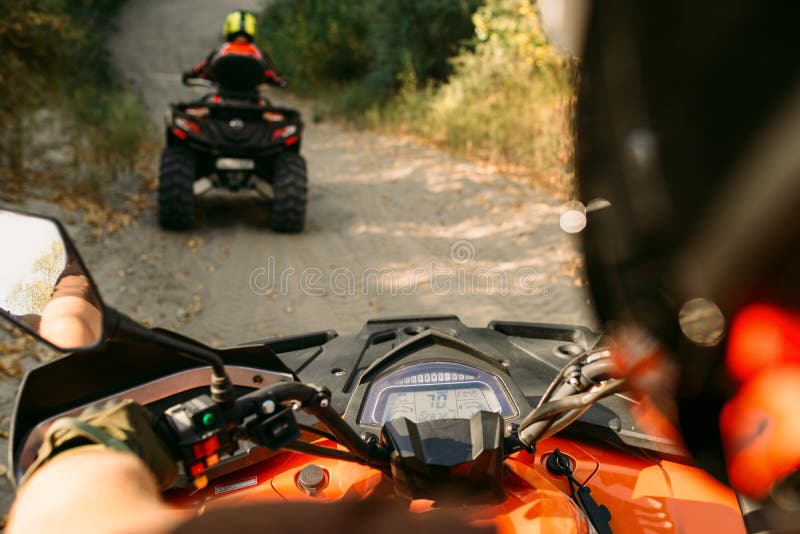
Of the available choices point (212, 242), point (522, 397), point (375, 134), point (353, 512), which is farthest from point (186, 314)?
point (375, 134)

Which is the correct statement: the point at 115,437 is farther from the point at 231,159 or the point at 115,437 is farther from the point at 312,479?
the point at 231,159

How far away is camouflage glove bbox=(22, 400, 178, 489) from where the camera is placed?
0.85 meters

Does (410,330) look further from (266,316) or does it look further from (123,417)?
(266,316)

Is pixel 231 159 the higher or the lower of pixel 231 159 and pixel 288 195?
the higher

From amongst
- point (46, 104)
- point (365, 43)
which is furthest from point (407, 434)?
point (365, 43)

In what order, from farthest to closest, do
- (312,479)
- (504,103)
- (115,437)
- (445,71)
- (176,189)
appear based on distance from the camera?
(445,71) → (504,103) → (176,189) → (312,479) → (115,437)

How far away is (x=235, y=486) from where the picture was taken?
1510 millimetres

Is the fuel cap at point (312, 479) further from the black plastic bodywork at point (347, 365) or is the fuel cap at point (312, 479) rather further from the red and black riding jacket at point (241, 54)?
the red and black riding jacket at point (241, 54)

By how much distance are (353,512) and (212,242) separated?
20.5 ft

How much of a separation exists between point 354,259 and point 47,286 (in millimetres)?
5234

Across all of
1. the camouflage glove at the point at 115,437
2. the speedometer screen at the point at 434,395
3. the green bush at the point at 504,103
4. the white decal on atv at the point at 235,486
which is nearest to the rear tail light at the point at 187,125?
the green bush at the point at 504,103

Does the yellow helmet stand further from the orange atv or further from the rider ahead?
the orange atv

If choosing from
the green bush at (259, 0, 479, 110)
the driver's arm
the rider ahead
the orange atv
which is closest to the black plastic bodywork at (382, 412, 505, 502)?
the orange atv

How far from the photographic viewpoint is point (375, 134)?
1248cm
